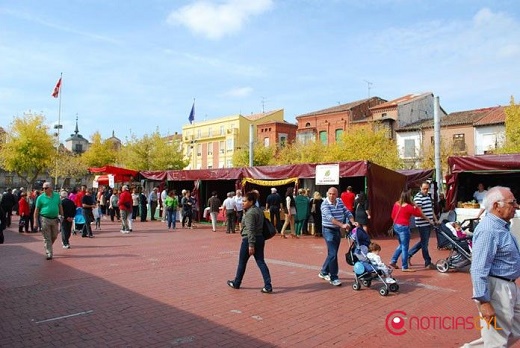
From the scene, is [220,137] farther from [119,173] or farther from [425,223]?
[425,223]

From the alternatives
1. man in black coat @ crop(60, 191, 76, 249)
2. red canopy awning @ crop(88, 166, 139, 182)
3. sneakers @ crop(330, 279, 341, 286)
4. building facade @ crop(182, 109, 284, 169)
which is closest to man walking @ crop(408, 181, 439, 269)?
sneakers @ crop(330, 279, 341, 286)

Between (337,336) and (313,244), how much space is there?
773 centimetres

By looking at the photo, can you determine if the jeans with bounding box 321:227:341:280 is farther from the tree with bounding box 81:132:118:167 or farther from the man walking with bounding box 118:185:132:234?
the tree with bounding box 81:132:118:167

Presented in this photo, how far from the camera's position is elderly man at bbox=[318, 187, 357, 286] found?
6.88 metres

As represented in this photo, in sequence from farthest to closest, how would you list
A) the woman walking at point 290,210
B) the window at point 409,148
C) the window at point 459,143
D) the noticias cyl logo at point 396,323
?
the window at point 409,148
the window at point 459,143
the woman walking at point 290,210
the noticias cyl logo at point 396,323

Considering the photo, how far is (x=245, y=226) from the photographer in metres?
6.52

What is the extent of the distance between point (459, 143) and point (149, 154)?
30155 millimetres

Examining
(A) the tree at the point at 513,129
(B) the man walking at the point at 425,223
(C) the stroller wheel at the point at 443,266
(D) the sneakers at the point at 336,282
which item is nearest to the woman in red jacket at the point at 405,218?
(B) the man walking at the point at 425,223

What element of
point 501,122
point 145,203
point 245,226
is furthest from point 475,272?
point 501,122

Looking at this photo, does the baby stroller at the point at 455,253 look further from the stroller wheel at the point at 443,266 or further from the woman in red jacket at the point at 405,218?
the woman in red jacket at the point at 405,218

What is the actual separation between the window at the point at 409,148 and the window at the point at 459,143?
378cm

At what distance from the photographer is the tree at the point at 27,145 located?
41219 millimetres

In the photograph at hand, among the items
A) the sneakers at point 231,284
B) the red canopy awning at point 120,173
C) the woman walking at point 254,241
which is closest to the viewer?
the woman walking at point 254,241

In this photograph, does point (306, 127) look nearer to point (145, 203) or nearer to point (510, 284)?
point (145, 203)
